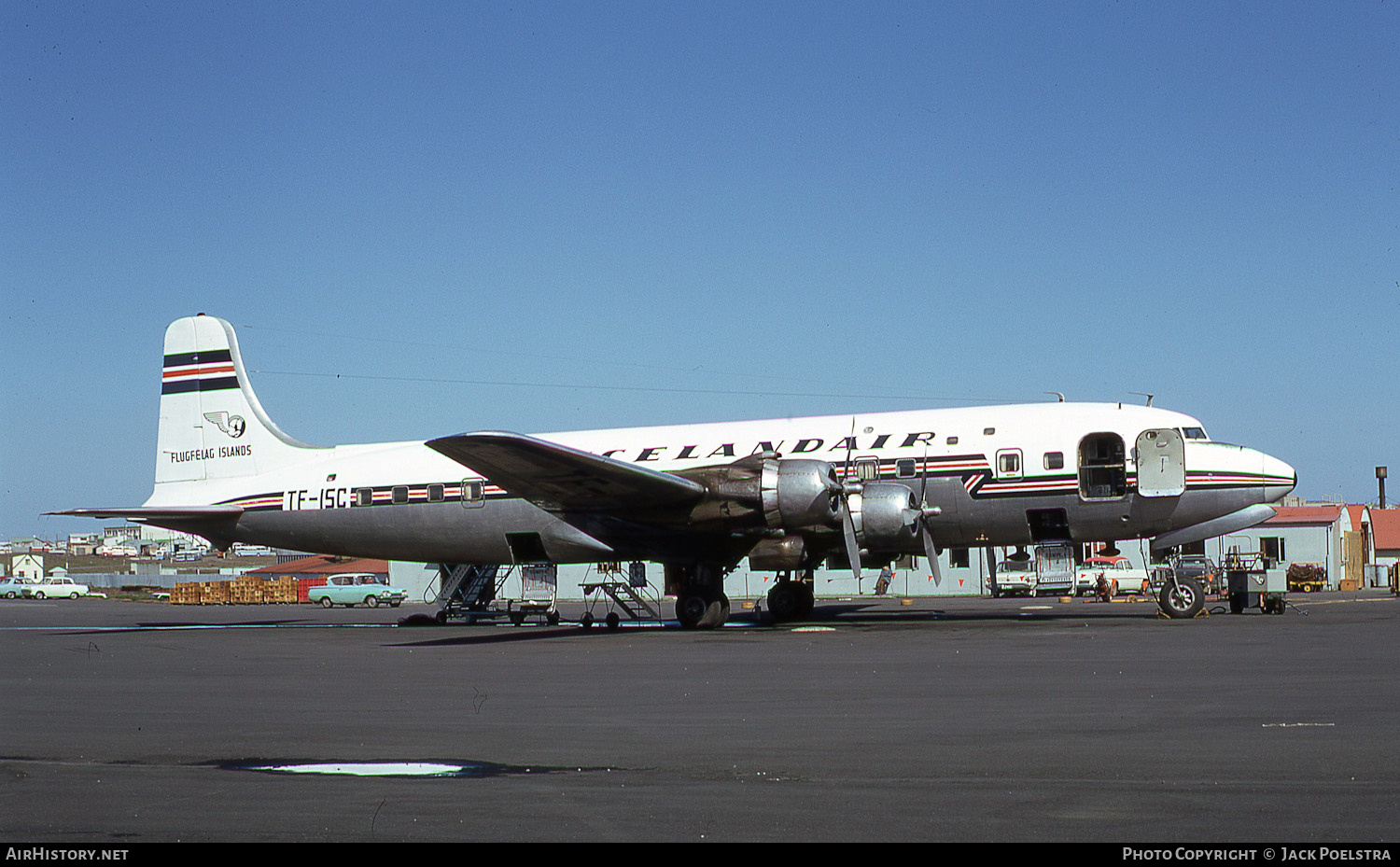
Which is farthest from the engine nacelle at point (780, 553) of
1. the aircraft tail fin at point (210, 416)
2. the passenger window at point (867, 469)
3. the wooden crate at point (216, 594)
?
the wooden crate at point (216, 594)

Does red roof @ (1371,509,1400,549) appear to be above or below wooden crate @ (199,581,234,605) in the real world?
above

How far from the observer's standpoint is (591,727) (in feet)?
31.3

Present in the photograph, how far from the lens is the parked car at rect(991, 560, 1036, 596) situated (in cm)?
5044

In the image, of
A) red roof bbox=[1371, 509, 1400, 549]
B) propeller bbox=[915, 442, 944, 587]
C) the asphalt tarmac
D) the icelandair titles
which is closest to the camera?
the asphalt tarmac

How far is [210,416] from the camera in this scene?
98.6 feet

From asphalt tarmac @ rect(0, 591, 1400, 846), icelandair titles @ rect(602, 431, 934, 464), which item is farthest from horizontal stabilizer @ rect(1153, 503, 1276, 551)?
asphalt tarmac @ rect(0, 591, 1400, 846)

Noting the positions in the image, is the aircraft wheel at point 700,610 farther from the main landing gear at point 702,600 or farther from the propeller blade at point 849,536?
the propeller blade at point 849,536

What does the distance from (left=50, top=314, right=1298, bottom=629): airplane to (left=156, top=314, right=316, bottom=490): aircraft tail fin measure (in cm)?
194

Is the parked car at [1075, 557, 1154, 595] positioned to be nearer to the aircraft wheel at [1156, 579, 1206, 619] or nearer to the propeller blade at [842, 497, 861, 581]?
the aircraft wheel at [1156, 579, 1206, 619]

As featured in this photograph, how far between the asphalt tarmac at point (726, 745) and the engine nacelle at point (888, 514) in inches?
203

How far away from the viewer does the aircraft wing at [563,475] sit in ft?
68.7

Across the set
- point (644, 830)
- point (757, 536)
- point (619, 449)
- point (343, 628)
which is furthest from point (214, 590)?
point (644, 830)

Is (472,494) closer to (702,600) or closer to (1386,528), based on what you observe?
(702,600)
